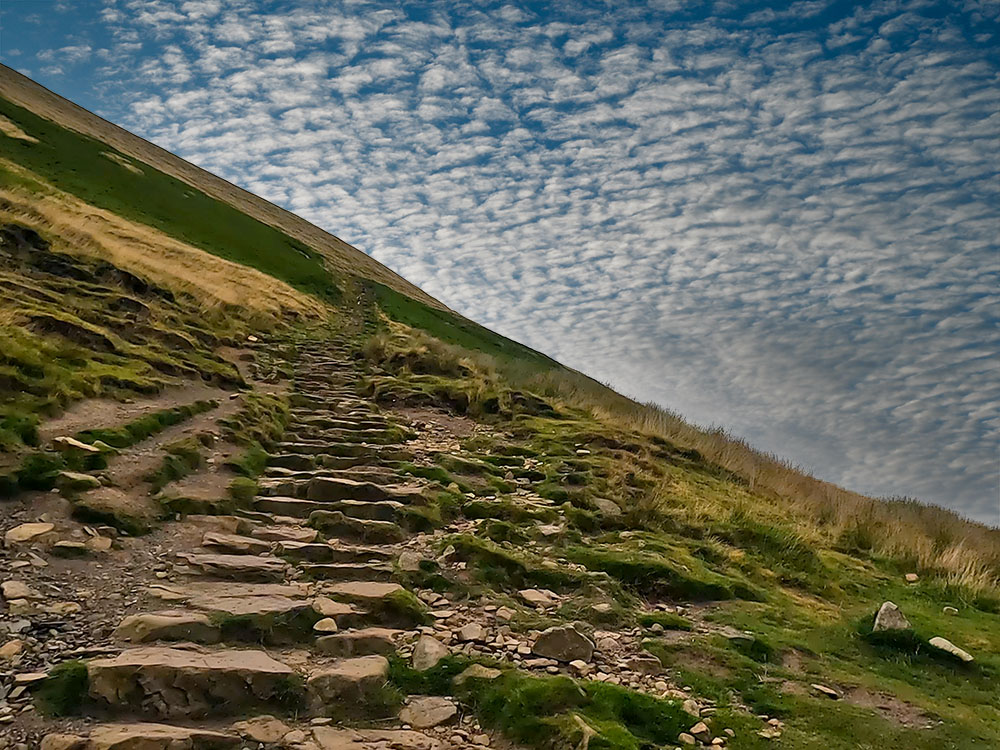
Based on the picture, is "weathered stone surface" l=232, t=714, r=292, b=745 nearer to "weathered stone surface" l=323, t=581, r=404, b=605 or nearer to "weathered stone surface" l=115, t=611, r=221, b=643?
"weathered stone surface" l=115, t=611, r=221, b=643

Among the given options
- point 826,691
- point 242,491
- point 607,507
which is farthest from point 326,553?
point 826,691

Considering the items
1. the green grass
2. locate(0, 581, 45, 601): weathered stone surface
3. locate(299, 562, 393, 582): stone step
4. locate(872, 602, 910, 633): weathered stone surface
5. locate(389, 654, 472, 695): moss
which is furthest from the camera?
the green grass

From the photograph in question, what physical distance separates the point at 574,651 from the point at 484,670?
967 millimetres

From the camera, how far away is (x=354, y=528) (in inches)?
364

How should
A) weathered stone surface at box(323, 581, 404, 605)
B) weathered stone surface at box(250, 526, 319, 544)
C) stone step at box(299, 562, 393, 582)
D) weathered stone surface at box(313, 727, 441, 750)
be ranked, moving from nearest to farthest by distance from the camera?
1. weathered stone surface at box(313, 727, 441, 750)
2. weathered stone surface at box(323, 581, 404, 605)
3. stone step at box(299, 562, 393, 582)
4. weathered stone surface at box(250, 526, 319, 544)

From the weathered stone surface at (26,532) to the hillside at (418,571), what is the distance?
0.08 feet

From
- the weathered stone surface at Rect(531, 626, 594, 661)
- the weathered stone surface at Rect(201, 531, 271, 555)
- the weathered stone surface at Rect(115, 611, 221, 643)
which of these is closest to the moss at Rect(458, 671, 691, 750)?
the weathered stone surface at Rect(531, 626, 594, 661)

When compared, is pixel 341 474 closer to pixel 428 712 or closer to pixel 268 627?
pixel 268 627

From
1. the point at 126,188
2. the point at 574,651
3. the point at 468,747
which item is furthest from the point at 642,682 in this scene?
the point at 126,188

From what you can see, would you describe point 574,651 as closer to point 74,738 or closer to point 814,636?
point 814,636

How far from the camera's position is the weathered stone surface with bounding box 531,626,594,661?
21.4ft

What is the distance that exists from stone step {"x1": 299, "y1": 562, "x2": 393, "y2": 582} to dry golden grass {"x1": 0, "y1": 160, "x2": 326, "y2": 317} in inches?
615

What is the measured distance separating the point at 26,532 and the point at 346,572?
309cm

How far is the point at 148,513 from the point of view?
8.44 meters
